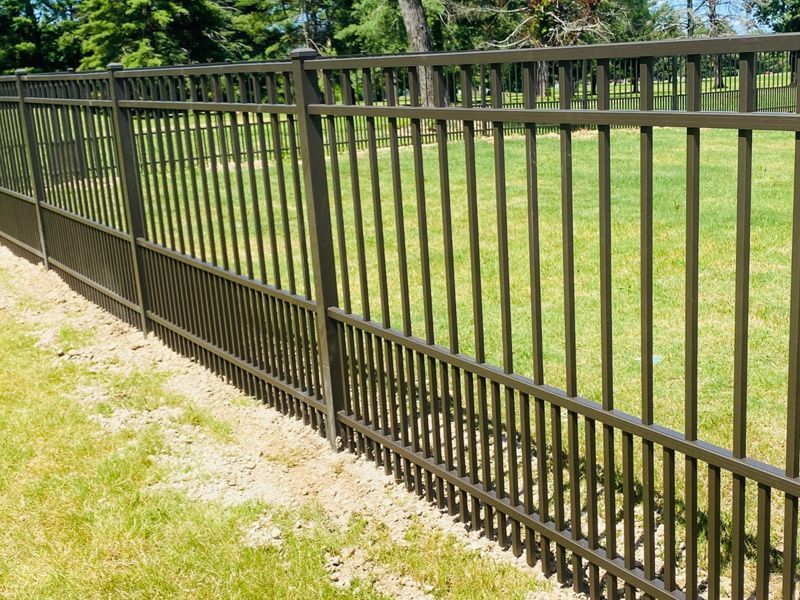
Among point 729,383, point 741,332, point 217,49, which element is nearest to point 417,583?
point 741,332

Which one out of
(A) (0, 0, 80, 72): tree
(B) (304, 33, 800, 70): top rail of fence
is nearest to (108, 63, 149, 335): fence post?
(B) (304, 33, 800, 70): top rail of fence

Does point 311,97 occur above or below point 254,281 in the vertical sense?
above

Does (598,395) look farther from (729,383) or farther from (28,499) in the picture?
(28,499)

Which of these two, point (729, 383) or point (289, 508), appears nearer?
point (289, 508)

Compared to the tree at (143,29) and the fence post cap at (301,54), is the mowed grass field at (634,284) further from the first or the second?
the tree at (143,29)

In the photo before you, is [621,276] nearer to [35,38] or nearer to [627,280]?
[627,280]

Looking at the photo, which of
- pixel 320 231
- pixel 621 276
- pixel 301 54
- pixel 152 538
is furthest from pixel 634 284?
pixel 152 538

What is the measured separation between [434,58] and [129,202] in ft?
14.2

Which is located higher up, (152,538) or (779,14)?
(779,14)

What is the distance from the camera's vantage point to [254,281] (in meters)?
5.74

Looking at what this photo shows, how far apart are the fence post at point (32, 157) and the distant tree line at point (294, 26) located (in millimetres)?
20232

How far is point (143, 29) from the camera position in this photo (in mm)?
41438

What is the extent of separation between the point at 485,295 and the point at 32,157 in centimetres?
519

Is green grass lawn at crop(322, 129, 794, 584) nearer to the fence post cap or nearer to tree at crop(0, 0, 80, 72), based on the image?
the fence post cap
